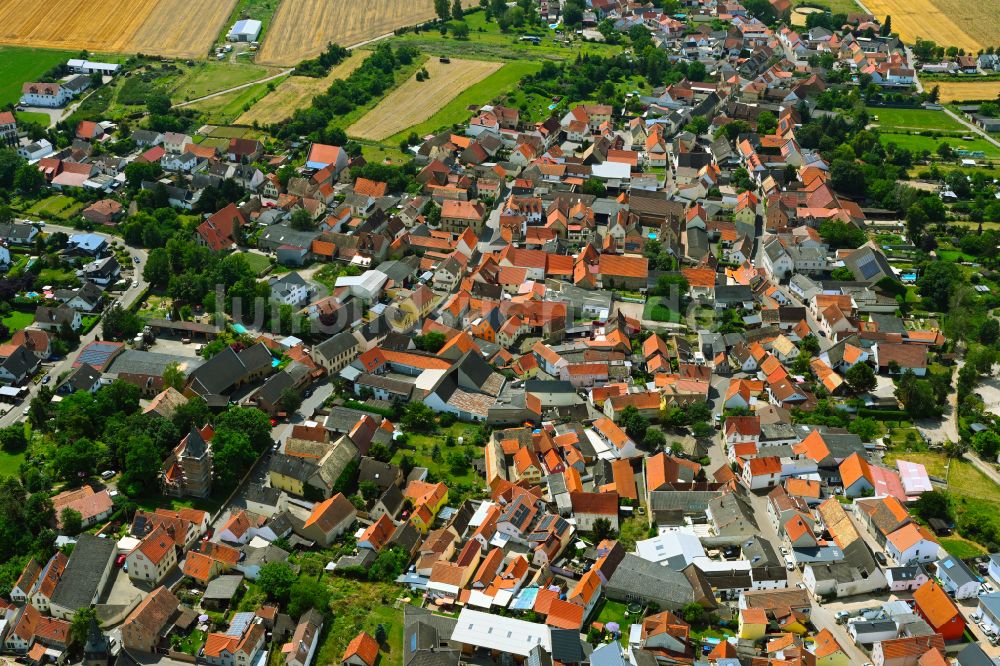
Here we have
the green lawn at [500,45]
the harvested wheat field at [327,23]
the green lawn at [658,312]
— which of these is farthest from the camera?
the green lawn at [500,45]

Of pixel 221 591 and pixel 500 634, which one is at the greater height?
pixel 500 634

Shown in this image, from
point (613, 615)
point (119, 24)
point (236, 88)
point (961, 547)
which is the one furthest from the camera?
point (119, 24)

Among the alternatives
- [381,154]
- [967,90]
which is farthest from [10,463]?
[967,90]

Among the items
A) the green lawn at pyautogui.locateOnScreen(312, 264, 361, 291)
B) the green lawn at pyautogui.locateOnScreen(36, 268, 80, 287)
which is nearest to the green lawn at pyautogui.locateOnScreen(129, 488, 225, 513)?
the green lawn at pyautogui.locateOnScreen(312, 264, 361, 291)

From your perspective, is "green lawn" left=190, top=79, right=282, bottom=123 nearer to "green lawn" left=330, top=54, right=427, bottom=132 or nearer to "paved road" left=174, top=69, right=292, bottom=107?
"paved road" left=174, top=69, right=292, bottom=107

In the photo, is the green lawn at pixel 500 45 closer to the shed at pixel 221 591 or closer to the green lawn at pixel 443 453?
the green lawn at pixel 443 453

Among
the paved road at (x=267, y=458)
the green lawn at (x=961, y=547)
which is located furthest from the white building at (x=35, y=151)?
the green lawn at (x=961, y=547)

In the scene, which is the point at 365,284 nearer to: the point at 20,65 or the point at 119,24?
the point at 20,65

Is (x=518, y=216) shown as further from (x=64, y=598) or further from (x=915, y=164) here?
(x=64, y=598)
